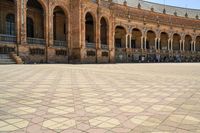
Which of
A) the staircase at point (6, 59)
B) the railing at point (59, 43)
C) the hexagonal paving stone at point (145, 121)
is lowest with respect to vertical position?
the hexagonal paving stone at point (145, 121)

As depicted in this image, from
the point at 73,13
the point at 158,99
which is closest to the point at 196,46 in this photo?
the point at 73,13

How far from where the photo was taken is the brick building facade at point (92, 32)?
82.3ft

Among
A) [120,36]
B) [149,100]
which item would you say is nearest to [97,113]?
[149,100]

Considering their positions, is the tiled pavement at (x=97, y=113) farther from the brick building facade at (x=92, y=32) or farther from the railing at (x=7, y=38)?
the brick building facade at (x=92, y=32)

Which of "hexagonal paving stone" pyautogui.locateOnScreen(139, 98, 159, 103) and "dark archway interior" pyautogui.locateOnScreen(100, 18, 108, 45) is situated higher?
"dark archway interior" pyautogui.locateOnScreen(100, 18, 108, 45)

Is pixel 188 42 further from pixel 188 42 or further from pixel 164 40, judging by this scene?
pixel 164 40

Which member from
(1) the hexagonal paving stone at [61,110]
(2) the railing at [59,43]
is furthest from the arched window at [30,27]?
(1) the hexagonal paving stone at [61,110]

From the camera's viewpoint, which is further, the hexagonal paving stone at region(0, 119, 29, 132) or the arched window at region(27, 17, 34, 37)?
the arched window at region(27, 17, 34, 37)

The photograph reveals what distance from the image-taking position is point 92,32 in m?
40.1

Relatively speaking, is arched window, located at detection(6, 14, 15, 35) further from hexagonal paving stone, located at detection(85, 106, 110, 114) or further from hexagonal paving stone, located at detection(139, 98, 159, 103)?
hexagonal paving stone, located at detection(85, 106, 110, 114)

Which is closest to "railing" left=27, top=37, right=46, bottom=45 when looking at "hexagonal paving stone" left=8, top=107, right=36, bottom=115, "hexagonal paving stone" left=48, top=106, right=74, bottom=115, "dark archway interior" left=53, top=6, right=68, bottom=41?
"dark archway interior" left=53, top=6, right=68, bottom=41

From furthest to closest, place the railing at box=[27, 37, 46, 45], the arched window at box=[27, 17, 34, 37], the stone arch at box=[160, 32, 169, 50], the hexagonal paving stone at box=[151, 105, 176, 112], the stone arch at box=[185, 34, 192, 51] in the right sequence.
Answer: the stone arch at box=[185, 34, 192, 51], the stone arch at box=[160, 32, 169, 50], the arched window at box=[27, 17, 34, 37], the railing at box=[27, 37, 46, 45], the hexagonal paving stone at box=[151, 105, 176, 112]

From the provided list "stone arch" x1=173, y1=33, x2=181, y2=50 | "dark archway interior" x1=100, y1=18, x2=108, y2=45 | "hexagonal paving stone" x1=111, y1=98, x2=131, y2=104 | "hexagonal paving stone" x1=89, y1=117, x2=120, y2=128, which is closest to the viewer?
"hexagonal paving stone" x1=89, y1=117, x2=120, y2=128

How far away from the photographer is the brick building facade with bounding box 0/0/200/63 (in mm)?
25094
